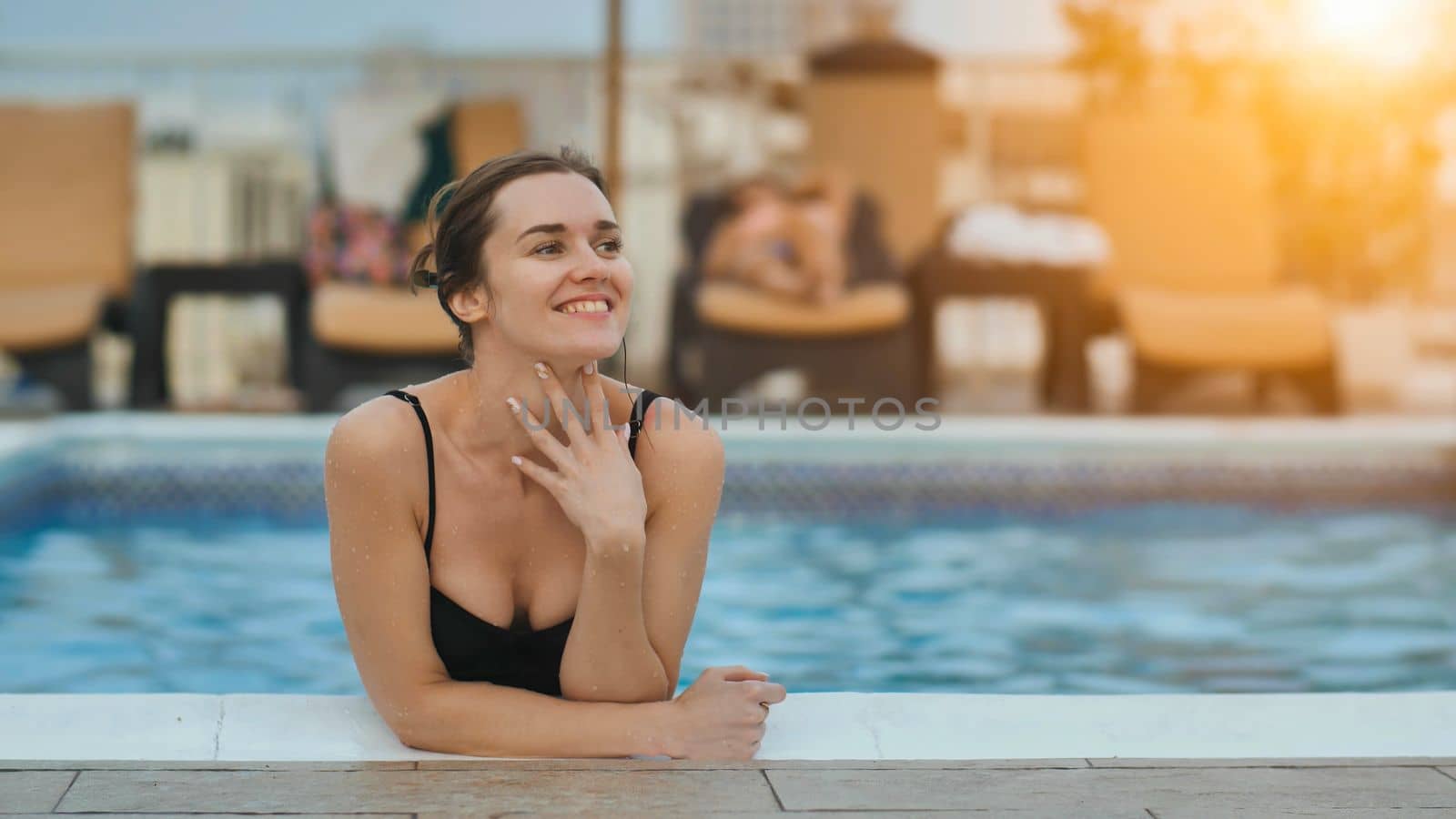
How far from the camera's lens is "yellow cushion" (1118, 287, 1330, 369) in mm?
5668

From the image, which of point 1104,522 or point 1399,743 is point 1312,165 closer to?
point 1104,522

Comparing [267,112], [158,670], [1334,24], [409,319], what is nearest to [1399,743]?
[158,670]

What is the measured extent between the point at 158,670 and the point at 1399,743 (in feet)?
7.70

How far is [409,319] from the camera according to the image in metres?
5.76

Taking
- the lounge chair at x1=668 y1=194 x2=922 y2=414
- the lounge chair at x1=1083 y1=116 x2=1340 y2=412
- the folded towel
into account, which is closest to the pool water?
the lounge chair at x1=1083 y1=116 x2=1340 y2=412

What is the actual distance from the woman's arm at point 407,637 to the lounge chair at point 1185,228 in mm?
4389

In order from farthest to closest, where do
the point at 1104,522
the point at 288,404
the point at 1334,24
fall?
the point at 1334,24
the point at 288,404
the point at 1104,522

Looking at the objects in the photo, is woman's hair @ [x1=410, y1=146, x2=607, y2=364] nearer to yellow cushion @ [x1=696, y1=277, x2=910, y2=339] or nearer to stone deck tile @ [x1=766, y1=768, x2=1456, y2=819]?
stone deck tile @ [x1=766, y1=768, x2=1456, y2=819]

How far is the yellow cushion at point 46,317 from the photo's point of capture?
569 cm

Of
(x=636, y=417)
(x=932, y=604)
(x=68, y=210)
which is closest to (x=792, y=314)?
(x=932, y=604)

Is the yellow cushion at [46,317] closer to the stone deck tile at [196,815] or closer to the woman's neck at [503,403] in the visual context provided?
the woman's neck at [503,403]

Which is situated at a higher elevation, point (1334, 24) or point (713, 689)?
point (1334, 24)

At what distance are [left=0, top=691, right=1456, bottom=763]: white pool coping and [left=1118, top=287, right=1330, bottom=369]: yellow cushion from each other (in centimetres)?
386

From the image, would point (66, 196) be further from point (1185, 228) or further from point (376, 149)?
point (1185, 228)
